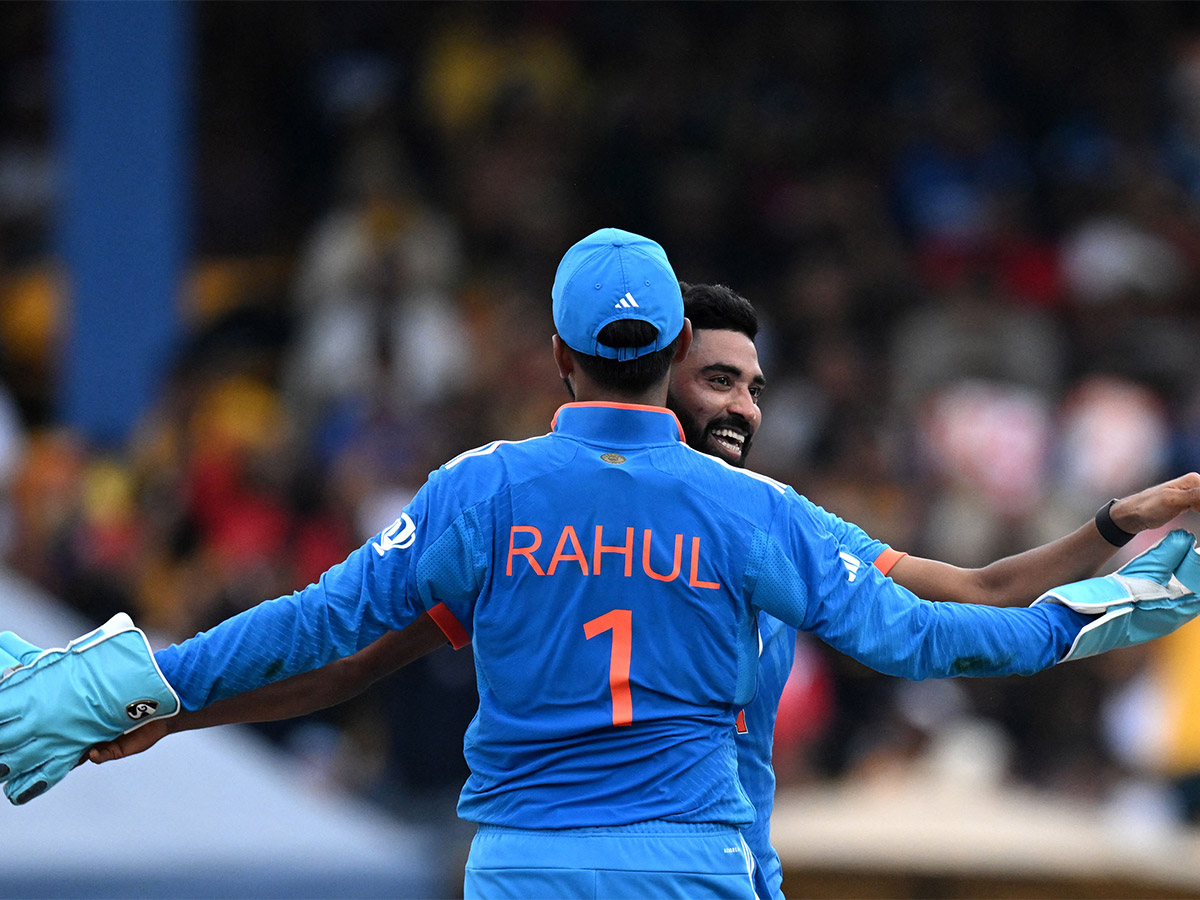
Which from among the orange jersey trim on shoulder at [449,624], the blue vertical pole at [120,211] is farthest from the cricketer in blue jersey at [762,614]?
A: the blue vertical pole at [120,211]

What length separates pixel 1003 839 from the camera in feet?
22.7

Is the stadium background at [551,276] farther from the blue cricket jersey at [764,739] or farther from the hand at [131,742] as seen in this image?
the hand at [131,742]

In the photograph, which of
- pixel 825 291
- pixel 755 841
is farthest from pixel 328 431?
pixel 755 841

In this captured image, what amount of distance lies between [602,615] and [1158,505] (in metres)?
1.09

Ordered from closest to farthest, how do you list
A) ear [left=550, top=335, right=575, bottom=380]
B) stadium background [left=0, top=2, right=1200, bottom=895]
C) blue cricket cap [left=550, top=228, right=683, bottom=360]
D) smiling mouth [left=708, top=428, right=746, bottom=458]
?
1. blue cricket cap [left=550, top=228, right=683, bottom=360]
2. ear [left=550, top=335, right=575, bottom=380]
3. smiling mouth [left=708, top=428, right=746, bottom=458]
4. stadium background [left=0, top=2, right=1200, bottom=895]

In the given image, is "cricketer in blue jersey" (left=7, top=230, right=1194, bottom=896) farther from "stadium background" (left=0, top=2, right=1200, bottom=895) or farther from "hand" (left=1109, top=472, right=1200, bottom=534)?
"stadium background" (left=0, top=2, right=1200, bottom=895)

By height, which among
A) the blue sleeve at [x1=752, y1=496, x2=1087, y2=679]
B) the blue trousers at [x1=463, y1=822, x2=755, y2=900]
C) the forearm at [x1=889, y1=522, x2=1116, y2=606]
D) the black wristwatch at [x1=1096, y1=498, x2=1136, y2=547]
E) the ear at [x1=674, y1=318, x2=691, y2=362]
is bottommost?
the blue trousers at [x1=463, y1=822, x2=755, y2=900]

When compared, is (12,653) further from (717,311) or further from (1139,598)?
(1139,598)

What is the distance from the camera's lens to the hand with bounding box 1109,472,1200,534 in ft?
10.7

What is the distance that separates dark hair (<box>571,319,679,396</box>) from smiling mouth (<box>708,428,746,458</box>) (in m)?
0.70

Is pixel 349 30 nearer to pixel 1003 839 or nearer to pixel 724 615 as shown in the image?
pixel 1003 839

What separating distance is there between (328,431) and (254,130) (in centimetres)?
332

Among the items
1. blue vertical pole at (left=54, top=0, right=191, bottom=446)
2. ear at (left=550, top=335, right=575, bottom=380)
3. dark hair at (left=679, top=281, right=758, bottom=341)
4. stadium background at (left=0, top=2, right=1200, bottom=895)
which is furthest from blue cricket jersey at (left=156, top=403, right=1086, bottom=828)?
blue vertical pole at (left=54, top=0, right=191, bottom=446)

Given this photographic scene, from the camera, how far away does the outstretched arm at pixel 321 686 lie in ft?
10.5
